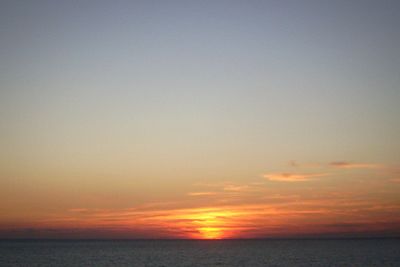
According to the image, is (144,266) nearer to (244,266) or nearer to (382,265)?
(244,266)

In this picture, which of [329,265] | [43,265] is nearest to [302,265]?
[329,265]

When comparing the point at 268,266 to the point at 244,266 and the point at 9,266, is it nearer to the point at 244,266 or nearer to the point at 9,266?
the point at 244,266

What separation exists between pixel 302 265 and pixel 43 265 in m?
56.4

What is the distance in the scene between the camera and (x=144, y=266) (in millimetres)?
104062

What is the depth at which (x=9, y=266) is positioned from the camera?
352ft

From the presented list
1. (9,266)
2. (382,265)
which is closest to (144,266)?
(9,266)

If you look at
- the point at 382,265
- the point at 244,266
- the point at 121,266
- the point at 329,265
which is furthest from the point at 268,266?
the point at 121,266

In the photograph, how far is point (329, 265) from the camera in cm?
10256

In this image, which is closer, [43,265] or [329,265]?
[329,265]

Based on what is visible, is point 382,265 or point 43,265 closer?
point 382,265

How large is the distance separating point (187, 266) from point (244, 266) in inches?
461

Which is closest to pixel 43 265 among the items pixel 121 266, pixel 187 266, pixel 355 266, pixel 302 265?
pixel 121 266

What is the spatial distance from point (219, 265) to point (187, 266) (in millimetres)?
7026

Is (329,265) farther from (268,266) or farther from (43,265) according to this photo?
(43,265)
